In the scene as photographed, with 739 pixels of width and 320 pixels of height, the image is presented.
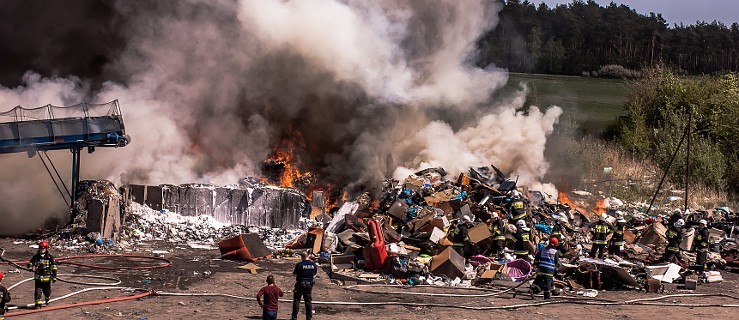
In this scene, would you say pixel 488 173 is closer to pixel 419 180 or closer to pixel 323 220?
pixel 419 180

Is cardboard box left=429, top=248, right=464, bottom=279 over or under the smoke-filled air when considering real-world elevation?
under

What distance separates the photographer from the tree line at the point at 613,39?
187ft

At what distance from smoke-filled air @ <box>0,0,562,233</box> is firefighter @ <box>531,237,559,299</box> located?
37.1 feet

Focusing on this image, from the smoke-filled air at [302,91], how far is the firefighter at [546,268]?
37.1ft

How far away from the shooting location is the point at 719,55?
62.2 meters

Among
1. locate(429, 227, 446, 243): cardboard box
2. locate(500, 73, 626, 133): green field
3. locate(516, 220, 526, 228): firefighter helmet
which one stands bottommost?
locate(429, 227, 446, 243): cardboard box

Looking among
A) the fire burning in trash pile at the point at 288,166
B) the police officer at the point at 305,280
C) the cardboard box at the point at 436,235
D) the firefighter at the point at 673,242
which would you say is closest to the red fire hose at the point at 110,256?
the police officer at the point at 305,280

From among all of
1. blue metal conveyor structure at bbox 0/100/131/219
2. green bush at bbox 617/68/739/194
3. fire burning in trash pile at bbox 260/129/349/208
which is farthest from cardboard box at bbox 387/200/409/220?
green bush at bbox 617/68/739/194

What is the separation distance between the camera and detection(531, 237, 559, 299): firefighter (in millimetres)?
15391

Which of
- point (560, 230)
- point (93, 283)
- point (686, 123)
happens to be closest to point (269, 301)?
point (93, 283)

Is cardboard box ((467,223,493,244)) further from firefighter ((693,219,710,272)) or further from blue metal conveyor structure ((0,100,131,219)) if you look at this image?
blue metal conveyor structure ((0,100,131,219))

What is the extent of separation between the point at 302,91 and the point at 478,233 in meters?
11.1

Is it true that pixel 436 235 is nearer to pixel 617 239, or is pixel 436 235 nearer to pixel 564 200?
pixel 617 239

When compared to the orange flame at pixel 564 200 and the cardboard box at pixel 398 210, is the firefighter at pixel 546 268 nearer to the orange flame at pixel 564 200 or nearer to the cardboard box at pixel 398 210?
the cardboard box at pixel 398 210
